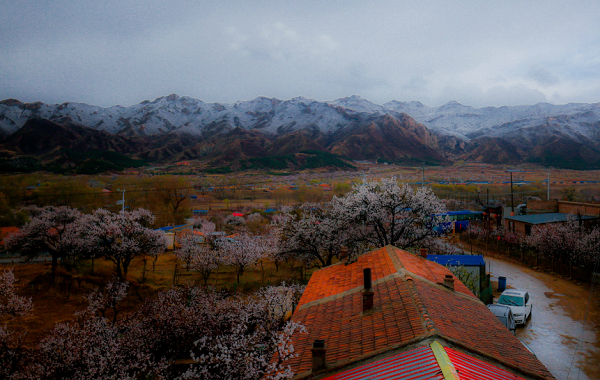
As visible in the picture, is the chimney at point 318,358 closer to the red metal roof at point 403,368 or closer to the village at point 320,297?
the village at point 320,297

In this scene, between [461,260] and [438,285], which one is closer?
[438,285]

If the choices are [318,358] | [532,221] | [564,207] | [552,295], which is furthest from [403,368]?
[564,207]

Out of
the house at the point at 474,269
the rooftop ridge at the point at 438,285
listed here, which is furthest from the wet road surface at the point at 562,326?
the rooftop ridge at the point at 438,285

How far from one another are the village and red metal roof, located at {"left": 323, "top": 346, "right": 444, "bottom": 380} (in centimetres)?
4

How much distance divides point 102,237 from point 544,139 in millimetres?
196309

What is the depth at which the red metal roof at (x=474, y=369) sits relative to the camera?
5.46m

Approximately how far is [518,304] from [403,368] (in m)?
15.5

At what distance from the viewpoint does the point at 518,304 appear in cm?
1733

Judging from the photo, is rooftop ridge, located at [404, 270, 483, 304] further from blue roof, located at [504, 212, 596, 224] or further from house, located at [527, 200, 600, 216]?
house, located at [527, 200, 600, 216]

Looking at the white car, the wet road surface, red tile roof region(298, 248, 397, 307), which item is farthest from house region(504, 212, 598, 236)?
red tile roof region(298, 248, 397, 307)

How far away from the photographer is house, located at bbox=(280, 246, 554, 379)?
593 cm

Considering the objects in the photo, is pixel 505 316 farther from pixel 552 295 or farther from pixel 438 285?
pixel 552 295

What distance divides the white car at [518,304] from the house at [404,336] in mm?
7457

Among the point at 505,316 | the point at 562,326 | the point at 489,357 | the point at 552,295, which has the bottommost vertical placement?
the point at 552,295
